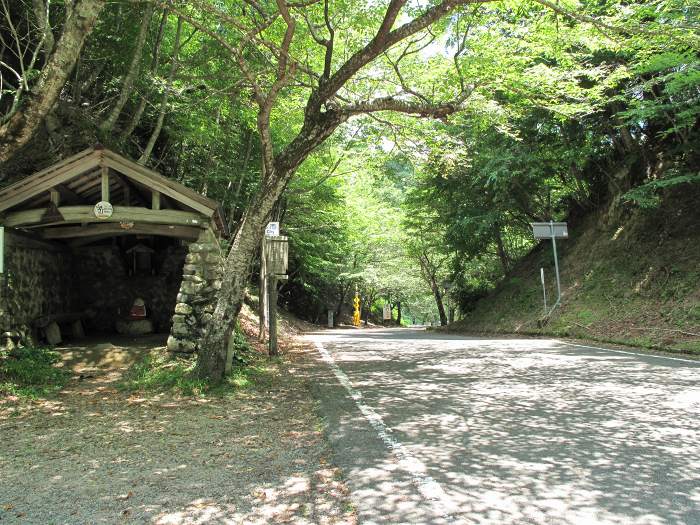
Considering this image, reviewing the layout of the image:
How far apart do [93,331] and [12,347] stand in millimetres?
4158

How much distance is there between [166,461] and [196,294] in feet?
17.3

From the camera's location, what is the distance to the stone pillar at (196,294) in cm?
934

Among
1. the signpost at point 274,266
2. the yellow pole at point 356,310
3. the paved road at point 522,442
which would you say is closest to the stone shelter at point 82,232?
the signpost at point 274,266

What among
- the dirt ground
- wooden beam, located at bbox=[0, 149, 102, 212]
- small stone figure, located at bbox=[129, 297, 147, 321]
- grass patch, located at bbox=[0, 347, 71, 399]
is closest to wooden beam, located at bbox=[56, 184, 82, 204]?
wooden beam, located at bbox=[0, 149, 102, 212]

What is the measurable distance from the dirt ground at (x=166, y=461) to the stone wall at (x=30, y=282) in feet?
8.75

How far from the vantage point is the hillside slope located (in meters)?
12.4

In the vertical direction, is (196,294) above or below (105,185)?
below

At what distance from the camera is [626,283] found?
50.1 feet

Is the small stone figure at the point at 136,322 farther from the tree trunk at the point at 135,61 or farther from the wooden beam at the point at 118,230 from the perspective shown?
the tree trunk at the point at 135,61

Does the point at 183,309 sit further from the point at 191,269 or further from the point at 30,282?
the point at 30,282

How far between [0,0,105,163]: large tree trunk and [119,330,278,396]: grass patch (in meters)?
3.70

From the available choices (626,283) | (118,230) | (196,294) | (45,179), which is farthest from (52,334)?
(626,283)

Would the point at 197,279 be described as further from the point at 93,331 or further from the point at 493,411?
the point at 493,411

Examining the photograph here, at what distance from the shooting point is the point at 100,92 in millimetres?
13578
